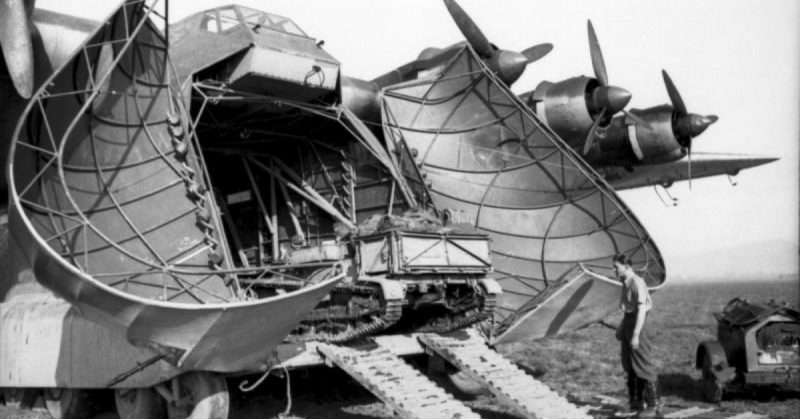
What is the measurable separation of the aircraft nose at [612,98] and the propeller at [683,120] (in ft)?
3.90

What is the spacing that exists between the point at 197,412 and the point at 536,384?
366 centimetres

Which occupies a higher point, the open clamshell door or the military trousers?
the open clamshell door

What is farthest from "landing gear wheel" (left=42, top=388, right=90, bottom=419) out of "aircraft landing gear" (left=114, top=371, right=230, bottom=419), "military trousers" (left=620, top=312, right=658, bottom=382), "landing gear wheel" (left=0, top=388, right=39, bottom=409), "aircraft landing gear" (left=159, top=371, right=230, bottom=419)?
"military trousers" (left=620, top=312, right=658, bottom=382)

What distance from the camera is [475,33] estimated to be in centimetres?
1205

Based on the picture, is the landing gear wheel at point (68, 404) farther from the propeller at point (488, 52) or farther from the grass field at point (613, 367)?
the propeller at point (488, 52)

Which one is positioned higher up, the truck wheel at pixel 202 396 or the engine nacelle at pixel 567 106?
the engine nacelle at pixel 567 106

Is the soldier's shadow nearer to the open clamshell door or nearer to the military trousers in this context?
the military trousers

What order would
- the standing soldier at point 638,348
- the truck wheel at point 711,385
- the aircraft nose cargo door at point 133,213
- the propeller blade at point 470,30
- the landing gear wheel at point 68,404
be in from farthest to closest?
the propeller blade at point 470,30 < the landing gear wheel at point 68,404 < the truck wheel at point 711,385 < the standing soldier at point 638,348 < the aircraft nose cargo door at point 133,213

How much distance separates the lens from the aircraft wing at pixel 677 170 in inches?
634

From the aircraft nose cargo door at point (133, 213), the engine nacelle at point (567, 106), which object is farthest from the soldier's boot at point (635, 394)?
the engine nacelle at point (567, 106)

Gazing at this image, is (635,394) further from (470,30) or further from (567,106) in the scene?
(470,30)

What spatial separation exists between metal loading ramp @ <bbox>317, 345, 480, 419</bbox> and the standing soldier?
1783 mm

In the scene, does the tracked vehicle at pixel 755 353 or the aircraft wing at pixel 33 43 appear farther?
the tracked vehicle at pixel 755 353

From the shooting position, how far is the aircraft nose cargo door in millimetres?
6762
